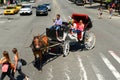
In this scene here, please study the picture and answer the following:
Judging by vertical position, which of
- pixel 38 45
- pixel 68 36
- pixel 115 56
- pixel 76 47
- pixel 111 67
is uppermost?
pixel 38 45

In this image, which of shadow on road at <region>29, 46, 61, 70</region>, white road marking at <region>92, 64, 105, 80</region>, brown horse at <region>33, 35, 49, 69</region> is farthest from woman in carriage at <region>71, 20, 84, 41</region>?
brown horse at <region>33, 35, 49, 69</region>

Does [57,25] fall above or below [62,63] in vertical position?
above

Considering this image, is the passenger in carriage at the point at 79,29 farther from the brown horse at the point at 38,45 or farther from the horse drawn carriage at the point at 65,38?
the brown horse at the point at 38,45

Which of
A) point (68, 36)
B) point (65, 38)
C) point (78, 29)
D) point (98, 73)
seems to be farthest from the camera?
point (78, 29)

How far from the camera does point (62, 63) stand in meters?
16.1

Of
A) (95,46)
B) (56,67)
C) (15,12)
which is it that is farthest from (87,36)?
(15,12)

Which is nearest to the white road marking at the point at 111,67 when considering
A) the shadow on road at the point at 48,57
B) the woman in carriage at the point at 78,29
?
the woman in carriage at the point at 78,29

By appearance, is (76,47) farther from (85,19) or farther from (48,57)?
(48,57)

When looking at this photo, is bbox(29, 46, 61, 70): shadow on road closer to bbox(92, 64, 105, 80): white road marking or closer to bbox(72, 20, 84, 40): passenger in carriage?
bbox(72, 20, 84, 40): passenger in carriage

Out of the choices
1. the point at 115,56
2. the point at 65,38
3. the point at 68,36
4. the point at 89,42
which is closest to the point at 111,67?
the point at 115,56

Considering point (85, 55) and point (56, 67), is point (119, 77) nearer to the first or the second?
point (56, 67)

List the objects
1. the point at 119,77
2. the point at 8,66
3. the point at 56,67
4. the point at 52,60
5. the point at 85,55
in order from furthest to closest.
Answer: the point at 85,55 → the point at 52,60 → the point at 56,67 → the point at 119,77 → the point at 8,66

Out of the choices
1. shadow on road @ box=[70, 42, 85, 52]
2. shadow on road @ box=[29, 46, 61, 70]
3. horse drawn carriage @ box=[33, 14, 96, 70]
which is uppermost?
horse drawn carriage @ box=[33, 14, 96, 70]

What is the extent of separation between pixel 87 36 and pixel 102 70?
20.4 ft
